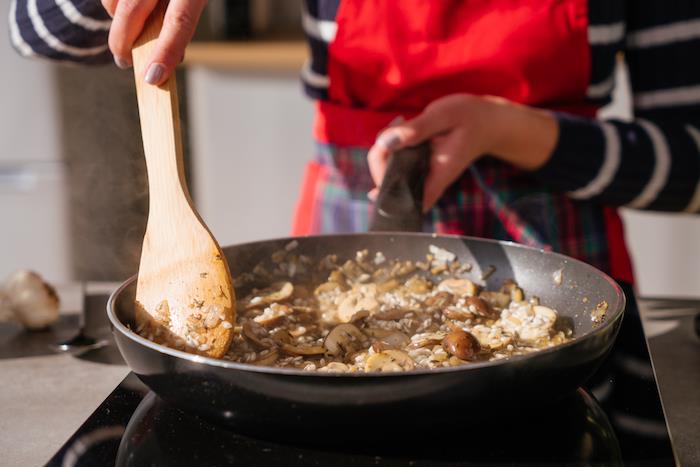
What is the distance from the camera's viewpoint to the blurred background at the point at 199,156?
2467 mm

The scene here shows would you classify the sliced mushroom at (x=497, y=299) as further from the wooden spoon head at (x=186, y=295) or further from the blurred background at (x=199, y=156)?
the blurred background at (x=199, y=156)

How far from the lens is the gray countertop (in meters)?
0.75

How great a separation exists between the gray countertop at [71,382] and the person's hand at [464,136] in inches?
10.9

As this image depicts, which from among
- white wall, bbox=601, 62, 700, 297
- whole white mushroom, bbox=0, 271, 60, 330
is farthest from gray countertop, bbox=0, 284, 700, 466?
white wall, bbox=601, 62, 700, 297

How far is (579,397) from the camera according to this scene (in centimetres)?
73

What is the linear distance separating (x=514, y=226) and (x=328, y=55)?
0.38 metres

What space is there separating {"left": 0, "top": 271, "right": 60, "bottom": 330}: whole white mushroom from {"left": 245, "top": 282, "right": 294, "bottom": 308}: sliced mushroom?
26 centimetres

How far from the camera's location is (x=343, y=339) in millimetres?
813

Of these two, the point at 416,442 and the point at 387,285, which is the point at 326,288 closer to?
the point at 387,285

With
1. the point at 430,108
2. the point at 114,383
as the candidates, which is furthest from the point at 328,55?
the point at 114,383

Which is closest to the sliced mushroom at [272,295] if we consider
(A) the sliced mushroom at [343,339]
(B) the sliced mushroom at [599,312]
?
(A) the sliced mushroom at [343,339]

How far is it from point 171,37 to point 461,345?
396mm

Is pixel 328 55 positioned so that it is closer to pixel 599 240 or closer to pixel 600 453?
pixel 599 240

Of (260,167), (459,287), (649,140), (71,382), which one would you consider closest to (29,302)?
(71,382)
